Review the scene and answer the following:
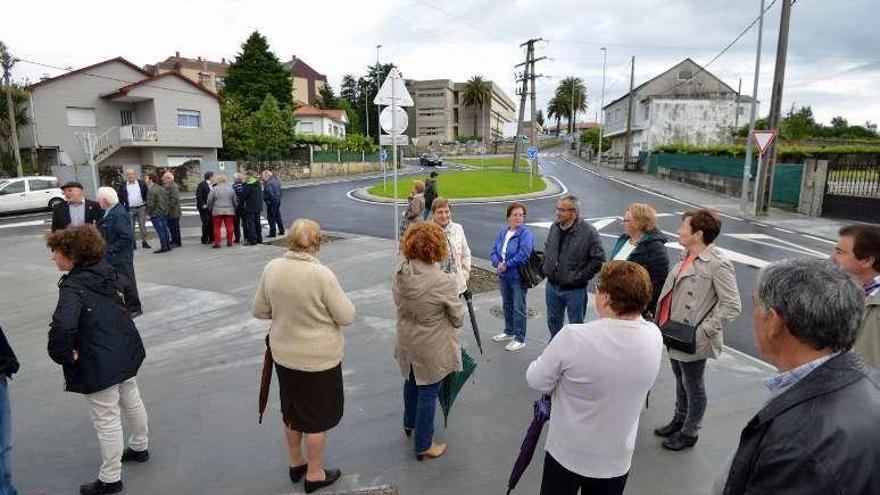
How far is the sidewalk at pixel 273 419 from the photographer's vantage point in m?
3.60

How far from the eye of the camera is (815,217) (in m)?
18.3

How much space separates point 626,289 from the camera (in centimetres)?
237

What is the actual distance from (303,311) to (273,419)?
1.65 meters

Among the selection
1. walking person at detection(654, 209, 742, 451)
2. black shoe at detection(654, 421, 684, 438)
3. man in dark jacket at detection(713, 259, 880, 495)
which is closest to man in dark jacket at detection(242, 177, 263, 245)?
walking person at detection(654, 209, 742, 451)

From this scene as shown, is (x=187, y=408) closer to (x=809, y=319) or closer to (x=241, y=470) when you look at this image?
(x=241, y=470)

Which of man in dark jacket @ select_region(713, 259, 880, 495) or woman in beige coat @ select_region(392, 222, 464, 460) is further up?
man in dark jacket @ select_region(713, 259, 880, 495)

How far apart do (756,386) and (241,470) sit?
4.65 meters

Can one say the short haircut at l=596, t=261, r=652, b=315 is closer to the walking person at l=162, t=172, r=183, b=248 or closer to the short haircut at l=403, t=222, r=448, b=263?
the short haircut at l=403, t=222, r=448, b=263

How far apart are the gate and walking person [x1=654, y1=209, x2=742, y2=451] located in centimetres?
1724

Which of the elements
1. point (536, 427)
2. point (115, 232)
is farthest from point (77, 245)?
point (115, 232)

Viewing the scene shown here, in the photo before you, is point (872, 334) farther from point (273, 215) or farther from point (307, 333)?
point (273, 215)

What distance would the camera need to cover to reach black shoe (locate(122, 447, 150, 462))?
382cm

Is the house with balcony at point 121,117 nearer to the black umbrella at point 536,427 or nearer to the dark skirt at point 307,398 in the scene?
the dark skirt at point 307,398

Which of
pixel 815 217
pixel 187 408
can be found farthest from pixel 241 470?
pixel 815 217
